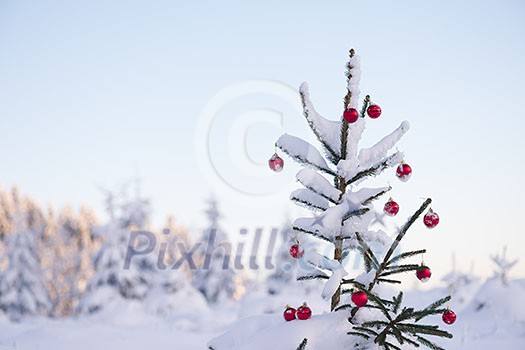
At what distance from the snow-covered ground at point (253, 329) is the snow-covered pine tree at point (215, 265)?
619 centimetres

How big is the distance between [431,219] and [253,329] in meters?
1.86

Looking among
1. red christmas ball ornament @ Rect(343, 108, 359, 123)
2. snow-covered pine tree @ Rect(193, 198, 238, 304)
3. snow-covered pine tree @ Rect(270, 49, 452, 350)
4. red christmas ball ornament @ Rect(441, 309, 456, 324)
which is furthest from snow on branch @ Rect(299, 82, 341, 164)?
snow-covered pine tree @ Rect(193, 198, 238, 304)

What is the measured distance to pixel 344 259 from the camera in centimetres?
446

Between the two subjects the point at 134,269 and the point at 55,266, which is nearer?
the point at 134,269

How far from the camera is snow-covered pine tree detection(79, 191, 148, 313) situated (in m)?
24.2

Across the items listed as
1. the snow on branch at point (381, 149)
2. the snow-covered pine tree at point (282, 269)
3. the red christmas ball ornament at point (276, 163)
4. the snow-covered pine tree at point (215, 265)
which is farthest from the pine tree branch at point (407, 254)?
the snow-covered pine tree at point (215, 265)

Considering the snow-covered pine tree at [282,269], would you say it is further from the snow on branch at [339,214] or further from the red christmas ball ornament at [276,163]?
the snow on branch at [339,214]

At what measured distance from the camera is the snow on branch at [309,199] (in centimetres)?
431

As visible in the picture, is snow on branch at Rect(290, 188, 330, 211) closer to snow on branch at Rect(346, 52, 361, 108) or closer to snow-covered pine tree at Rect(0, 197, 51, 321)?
snow on branch at Rect(346, 52, 361, 108)

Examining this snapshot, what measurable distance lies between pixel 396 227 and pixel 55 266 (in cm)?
4449

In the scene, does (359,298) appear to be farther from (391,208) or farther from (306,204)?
(306,204)

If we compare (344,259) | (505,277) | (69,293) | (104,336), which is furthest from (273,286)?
(69,293)

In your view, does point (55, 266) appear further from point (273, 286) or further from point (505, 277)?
point (505, 277)

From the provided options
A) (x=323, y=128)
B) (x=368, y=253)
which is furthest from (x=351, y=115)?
(x=368, y=253)
